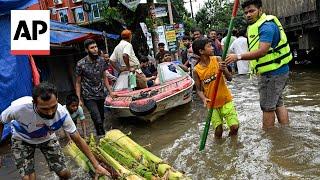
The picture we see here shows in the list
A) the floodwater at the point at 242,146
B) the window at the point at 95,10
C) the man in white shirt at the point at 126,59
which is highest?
the window at the point at 95,10

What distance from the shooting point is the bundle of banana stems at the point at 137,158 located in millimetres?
3886

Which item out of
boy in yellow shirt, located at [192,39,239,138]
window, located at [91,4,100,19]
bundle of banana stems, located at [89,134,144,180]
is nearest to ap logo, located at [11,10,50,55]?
bundle of banana stems, located at [89,134,144,180]

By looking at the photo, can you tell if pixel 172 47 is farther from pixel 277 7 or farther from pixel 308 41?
pixel 308 41

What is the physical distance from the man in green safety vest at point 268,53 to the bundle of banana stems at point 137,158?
1.65 m

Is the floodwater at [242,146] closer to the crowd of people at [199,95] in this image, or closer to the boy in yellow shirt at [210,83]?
the crowd of people at [199,95]

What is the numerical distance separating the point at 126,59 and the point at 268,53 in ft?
14.1

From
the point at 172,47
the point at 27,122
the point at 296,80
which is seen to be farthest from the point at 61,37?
the point at 27,122

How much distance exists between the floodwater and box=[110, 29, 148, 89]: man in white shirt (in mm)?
999

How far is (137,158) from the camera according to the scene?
461 centimetres

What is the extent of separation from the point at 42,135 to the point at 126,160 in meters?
0.94

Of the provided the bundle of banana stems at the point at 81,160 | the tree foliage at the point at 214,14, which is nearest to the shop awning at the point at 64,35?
the bundle of banana stems at the point at 81,160

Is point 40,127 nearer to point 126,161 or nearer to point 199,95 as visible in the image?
point 126,161

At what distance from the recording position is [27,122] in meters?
3.98

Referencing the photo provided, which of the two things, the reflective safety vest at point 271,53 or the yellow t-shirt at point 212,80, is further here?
the yellow t-shirt at point 212,80
